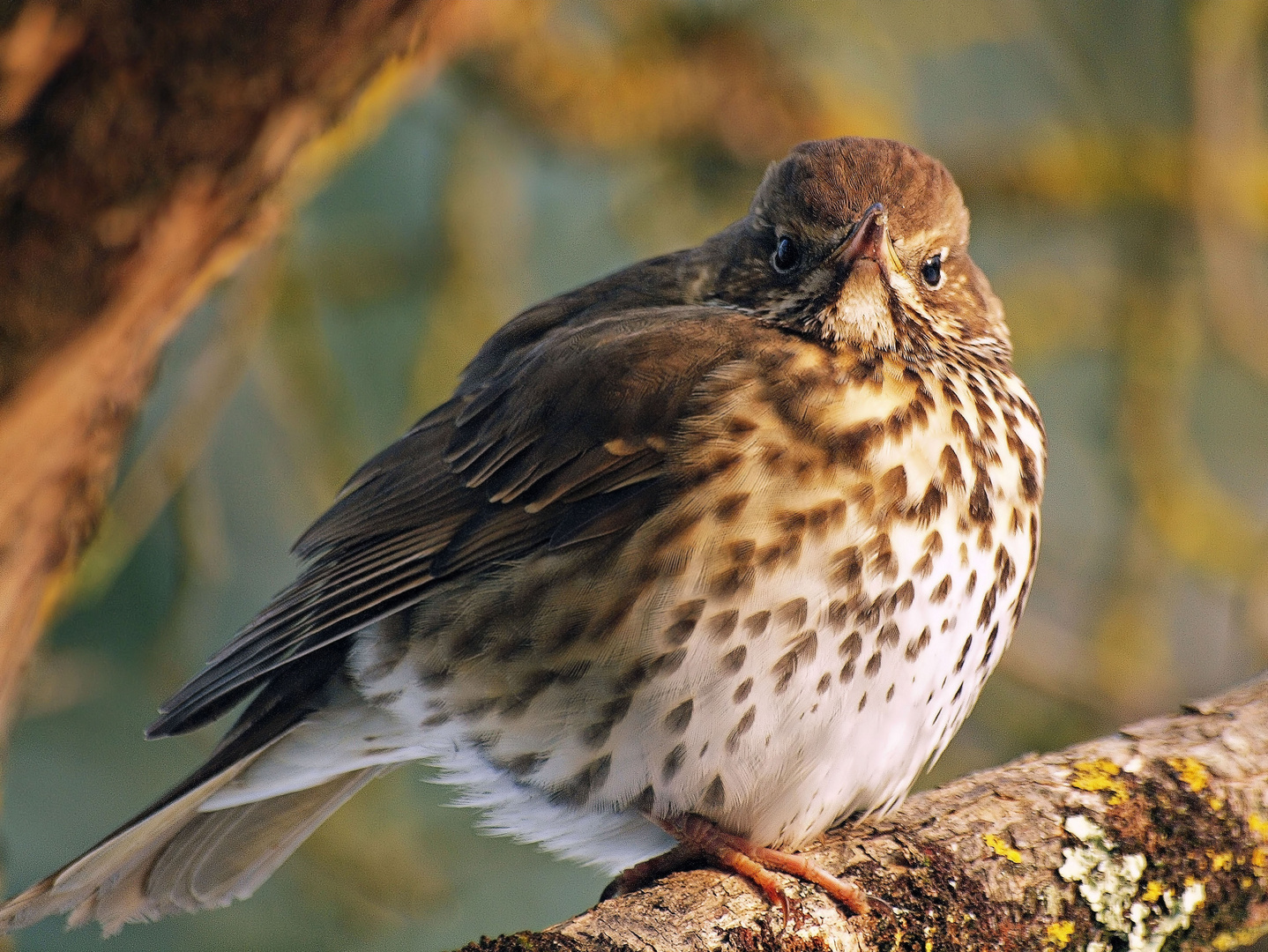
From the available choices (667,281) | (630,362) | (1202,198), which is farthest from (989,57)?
(630,362)

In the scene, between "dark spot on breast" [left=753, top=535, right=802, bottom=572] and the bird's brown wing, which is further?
the bird's brown wing

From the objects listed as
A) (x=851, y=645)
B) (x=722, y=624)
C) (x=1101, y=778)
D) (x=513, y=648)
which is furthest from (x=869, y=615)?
(x=513, y=648)

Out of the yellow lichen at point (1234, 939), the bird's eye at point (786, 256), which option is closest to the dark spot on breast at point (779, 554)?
the bird's eye at point (786, 256)

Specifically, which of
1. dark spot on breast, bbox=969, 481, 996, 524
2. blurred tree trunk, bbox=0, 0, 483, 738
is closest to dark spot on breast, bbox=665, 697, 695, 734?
dark spot on breast, bbox=969, 481, 996, 524

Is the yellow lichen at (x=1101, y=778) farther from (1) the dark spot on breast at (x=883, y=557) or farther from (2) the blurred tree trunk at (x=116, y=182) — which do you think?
(2) the blurred tree trunk at (x=116, y=182)

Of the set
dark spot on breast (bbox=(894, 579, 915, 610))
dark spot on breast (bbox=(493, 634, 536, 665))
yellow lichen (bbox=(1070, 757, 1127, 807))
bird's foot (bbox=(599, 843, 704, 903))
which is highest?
dark spot on breast (bbox=(894, 579, 915, 610))

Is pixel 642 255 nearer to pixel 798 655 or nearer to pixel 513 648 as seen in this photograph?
pixel 513 648

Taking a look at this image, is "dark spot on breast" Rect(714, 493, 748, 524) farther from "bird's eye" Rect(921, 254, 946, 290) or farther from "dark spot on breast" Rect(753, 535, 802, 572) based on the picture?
"bird's eye" Rect(921, 254, 946, 290)
